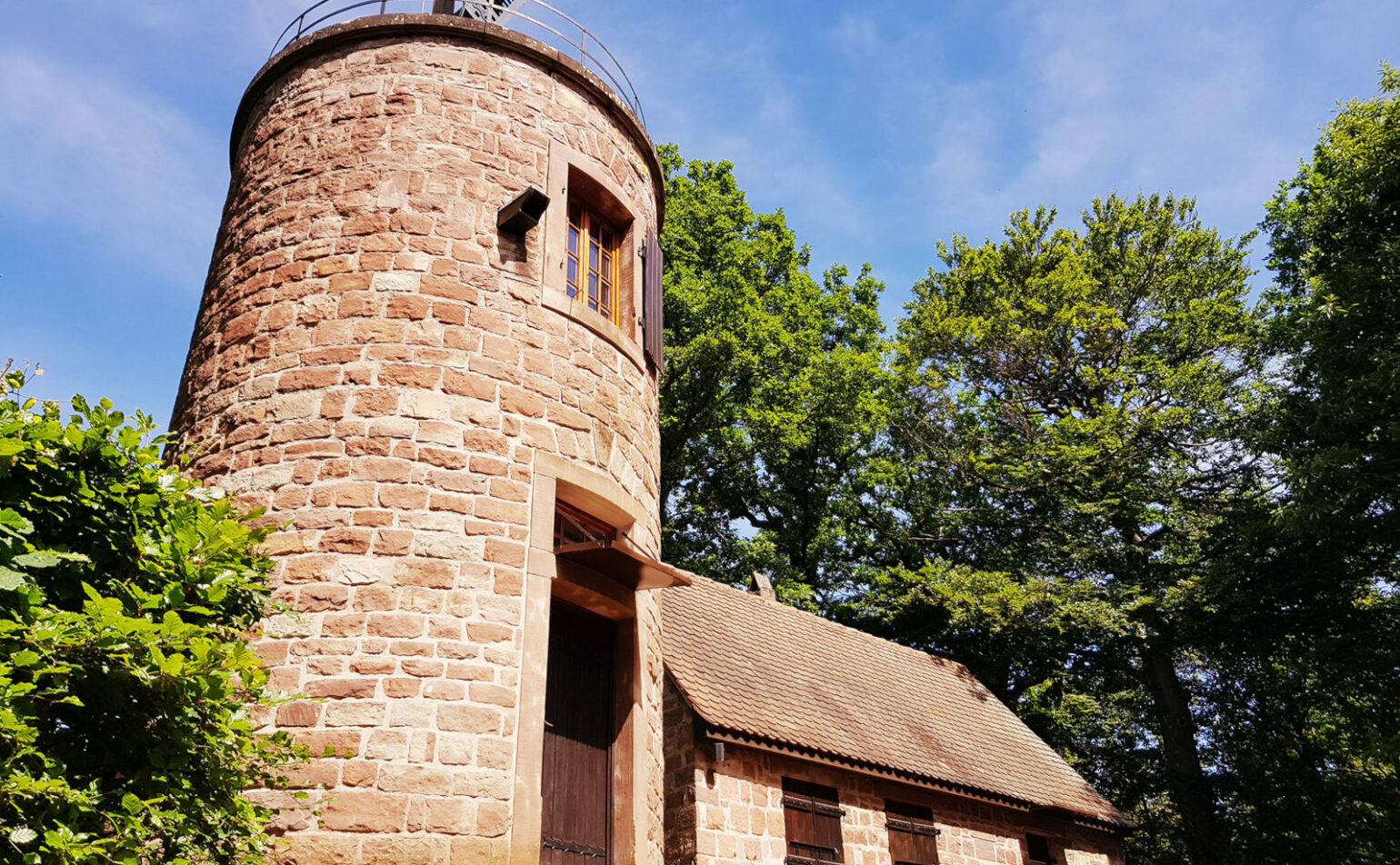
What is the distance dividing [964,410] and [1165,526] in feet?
17.3

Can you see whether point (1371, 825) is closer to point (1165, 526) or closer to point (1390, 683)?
point (1390, 683)

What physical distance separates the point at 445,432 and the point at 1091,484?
19118mm

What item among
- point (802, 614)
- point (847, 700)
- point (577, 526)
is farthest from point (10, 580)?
point (802, 614)

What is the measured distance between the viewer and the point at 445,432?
6.61m

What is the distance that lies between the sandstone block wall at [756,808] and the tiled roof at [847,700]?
0.30m

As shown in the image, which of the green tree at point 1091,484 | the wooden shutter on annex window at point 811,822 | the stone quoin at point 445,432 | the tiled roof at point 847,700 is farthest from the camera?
the green tree at point 1091,484

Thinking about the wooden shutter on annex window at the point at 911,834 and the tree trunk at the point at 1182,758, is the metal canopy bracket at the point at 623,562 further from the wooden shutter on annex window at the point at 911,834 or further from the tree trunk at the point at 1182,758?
the tree trunk at the point at 1182,758

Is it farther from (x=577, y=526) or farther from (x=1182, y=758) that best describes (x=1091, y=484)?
(x=577, y=526)

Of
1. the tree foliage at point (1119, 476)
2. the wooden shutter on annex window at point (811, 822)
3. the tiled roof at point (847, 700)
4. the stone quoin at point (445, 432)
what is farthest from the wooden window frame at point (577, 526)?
the tree foliage at point (1119, 476)

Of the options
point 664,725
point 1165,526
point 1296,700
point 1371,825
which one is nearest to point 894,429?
point 1165,526

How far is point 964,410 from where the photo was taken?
24.9 m

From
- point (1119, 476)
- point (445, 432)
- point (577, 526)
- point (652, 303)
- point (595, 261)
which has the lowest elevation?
point (577, 526)

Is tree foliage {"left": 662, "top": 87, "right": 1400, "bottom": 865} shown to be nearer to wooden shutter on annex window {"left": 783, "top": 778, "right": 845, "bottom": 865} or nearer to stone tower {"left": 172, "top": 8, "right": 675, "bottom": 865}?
wooden shutter on annex window {"left": 783, "top": 778, "right": 845, "bottom": 865}

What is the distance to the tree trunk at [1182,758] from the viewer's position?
64.1 ft
